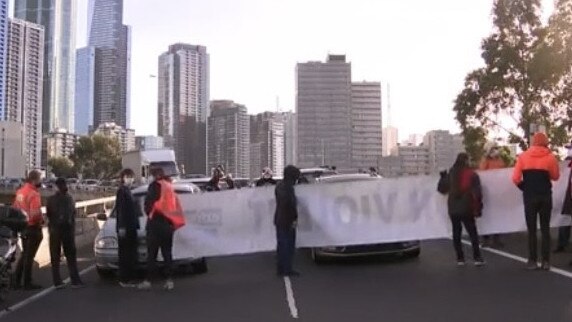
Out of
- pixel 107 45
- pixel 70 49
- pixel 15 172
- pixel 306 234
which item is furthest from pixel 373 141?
pixel 70 49

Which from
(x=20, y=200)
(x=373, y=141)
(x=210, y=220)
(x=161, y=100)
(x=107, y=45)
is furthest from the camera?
(x=107, y=45)

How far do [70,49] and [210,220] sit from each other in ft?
592

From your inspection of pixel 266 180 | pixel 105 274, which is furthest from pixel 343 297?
pixel 266 180

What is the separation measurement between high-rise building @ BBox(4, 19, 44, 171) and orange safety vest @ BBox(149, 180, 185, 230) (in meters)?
111

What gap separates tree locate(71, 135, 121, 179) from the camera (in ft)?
380

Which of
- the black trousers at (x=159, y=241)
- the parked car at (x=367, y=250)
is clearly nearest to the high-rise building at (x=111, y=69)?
the parked car at (x=367, y=250)

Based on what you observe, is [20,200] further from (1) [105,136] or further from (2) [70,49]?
(2) [70,49]

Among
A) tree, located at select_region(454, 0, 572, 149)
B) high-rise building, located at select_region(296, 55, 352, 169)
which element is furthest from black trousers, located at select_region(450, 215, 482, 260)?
high-rise building, located at select_region(296, 55, 352, 169)

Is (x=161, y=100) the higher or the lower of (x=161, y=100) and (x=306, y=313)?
the higher

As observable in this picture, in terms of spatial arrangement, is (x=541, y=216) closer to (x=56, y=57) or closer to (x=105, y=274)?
(x=105, y=274)

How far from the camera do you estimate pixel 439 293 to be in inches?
364

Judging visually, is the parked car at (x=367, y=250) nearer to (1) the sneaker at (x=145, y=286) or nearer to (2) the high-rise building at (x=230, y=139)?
(1) the sneaker at (x=145, y=286)

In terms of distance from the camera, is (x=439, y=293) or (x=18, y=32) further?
(x=18, y=32)

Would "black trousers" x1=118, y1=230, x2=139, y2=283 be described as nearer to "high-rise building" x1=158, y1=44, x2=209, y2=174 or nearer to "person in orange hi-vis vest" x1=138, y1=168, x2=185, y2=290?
"person in orange hi-vis vest" x1=138, y1=168, x2=185, y2=290
